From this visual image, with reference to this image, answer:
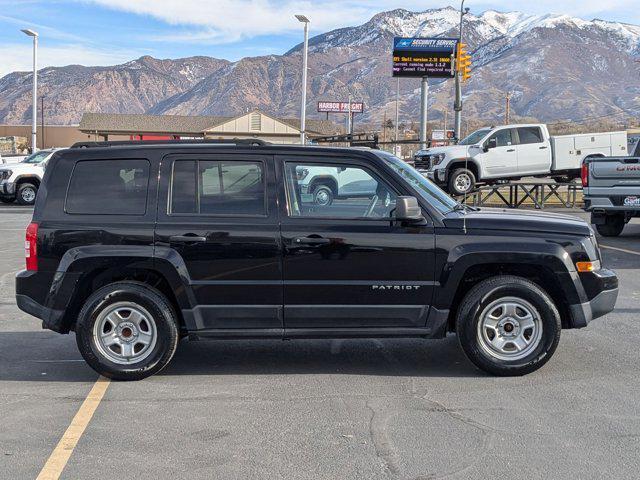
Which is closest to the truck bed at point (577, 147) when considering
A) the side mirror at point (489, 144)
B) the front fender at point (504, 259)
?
the side mirror at point (489, 144)

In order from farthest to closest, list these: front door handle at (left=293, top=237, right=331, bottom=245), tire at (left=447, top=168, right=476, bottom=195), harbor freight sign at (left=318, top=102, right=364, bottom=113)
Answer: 1. harbor freight sign at (left=318, top=102, right=364, bottom=113)
2. tire at (left=447, top=168, right=476, bottom=195)
3. front door handle at (left=293, top=237, right=331, bottom=245)

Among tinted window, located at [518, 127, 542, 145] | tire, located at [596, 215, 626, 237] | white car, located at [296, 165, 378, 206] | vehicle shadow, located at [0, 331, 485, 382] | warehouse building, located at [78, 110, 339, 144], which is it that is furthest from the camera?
warehouse building, located at [78, 110, 339, 144]

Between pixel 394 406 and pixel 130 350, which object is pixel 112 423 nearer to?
pixel 130 350

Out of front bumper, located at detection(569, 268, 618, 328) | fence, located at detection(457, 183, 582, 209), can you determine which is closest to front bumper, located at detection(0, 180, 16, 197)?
fence, located at detection(457, 183, 582, 209)

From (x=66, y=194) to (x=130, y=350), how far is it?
136 cm

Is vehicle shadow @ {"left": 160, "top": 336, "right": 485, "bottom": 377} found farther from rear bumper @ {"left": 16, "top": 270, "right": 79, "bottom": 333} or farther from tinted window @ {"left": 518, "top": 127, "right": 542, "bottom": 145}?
tinted window @ {"left": 518, "top": 127, "right": 542, "bottom": 145}

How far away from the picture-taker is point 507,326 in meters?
6.12

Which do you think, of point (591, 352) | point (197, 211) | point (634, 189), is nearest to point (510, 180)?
point (634, 189)

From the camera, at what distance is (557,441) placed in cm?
475

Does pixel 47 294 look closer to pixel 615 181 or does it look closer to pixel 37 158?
pixel 615 181

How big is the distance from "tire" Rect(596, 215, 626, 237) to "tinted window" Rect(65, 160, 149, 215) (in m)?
12.5

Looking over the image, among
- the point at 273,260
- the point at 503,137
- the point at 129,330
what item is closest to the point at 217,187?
the point at 273,260

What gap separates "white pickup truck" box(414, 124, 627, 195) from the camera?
21906 mm

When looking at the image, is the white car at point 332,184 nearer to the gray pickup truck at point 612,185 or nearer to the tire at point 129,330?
the tire at point 129,330
